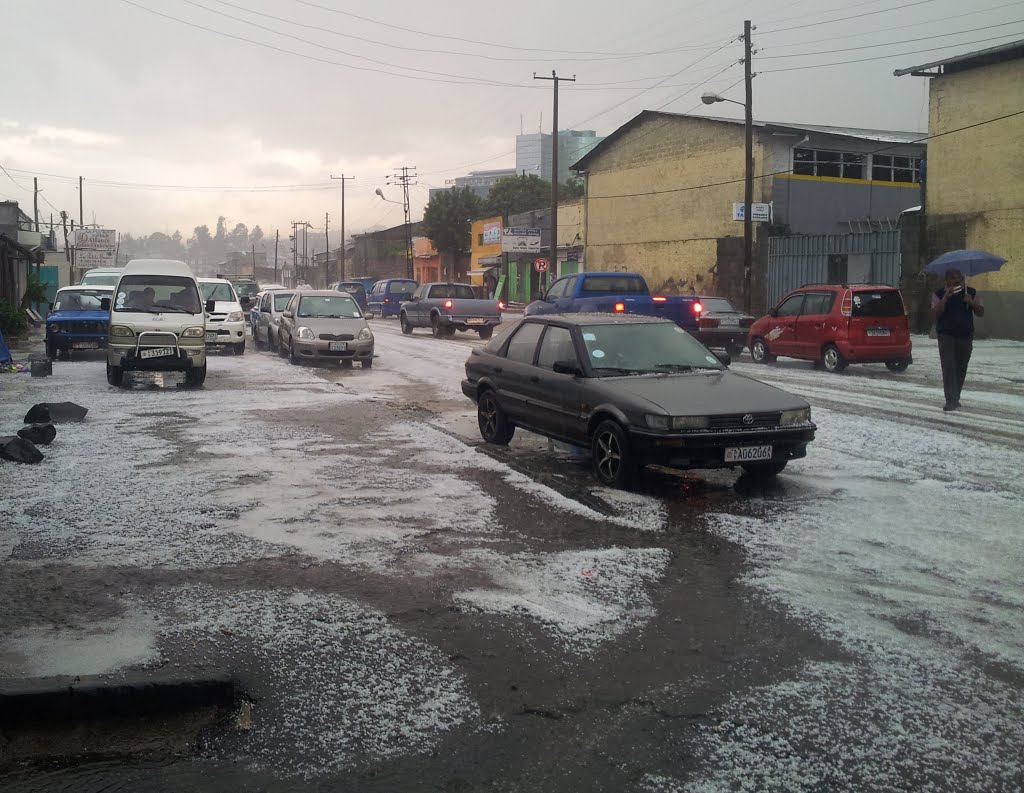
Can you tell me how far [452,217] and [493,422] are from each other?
64510 millimetres

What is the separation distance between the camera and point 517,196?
7550 cm

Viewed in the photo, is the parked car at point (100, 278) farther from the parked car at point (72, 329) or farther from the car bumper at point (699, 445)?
the car bumper at point (699, 445)

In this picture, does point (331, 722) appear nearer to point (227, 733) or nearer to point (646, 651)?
point (227, 733)

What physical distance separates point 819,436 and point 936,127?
2281 cm

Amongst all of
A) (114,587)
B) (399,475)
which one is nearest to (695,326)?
(399,475)

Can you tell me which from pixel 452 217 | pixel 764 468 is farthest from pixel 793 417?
pixel 452 217

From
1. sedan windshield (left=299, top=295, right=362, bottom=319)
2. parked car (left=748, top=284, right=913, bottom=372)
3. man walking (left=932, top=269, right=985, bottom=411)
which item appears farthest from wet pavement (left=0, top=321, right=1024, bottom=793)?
sedan windshield (left=299, top=295, right=362, bottom=319)

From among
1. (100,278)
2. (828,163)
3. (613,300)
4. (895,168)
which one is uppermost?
(895,168)

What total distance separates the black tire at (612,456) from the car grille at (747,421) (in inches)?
28.8

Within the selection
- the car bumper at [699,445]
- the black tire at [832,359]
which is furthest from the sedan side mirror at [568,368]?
the black tire at [832,359]

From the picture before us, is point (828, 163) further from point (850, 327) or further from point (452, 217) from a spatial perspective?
point (452, 217)

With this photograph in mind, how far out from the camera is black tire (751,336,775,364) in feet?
68.6

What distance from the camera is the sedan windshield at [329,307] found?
814 inches

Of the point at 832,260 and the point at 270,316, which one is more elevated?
the point at 832,260
